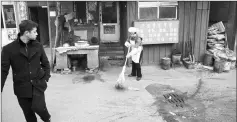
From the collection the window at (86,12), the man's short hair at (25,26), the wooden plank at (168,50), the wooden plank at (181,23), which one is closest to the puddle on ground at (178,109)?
the wooden plank at (168,50)

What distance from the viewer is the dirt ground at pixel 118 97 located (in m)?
4.68

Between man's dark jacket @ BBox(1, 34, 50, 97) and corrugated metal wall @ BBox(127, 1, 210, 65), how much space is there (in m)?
5.39

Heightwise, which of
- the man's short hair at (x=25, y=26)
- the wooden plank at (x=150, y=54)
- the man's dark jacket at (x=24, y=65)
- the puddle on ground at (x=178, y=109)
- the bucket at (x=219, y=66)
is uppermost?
the man's short hair at (x=25, y=26)

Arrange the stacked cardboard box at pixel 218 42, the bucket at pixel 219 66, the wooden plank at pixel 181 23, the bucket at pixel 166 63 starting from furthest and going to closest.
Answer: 1. the stacked cardboard box at pixel 218 42
2. the wooden plank at pixel 181 23
3. the bucket at pixel 166 63
4. the bucket at pixel 219 66

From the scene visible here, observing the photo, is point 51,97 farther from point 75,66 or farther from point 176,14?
point 176,14

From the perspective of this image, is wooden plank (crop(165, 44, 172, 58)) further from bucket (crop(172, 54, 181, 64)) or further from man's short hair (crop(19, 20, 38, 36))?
man's short hair (crop(19, 20, 38, 36))

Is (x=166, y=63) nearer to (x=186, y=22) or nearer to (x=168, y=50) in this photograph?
(x=168, y=50)

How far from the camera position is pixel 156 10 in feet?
27.3

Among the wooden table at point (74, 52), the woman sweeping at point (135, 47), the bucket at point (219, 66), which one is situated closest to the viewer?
the woman sweeping at point (135, 47)

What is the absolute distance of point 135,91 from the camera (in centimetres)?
612

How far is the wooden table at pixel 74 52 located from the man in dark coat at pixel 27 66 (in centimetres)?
421

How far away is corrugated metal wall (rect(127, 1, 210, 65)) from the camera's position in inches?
332

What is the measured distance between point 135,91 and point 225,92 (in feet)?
8.21

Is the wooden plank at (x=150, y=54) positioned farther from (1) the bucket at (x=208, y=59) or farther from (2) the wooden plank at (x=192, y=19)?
(1) the bucket at (x=208, y=59)
